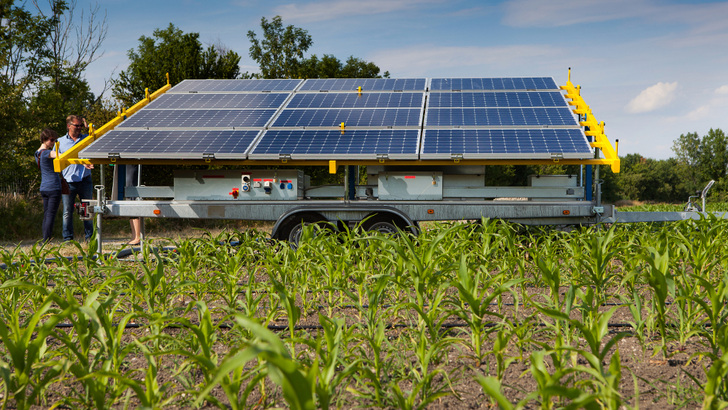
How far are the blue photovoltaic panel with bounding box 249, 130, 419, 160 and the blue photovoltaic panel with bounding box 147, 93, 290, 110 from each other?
1611mm

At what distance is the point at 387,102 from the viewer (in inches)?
368

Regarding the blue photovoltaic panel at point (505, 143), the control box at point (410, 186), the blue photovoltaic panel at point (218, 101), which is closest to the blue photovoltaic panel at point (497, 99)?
the blue photovoltaic panel at point (505, 143)

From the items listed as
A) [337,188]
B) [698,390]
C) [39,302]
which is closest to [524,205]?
[337,188]

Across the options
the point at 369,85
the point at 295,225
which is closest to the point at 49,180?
the point at 295,225

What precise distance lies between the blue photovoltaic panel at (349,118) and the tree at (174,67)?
40.7 feet

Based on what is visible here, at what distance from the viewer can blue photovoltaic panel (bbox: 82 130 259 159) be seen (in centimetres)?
743

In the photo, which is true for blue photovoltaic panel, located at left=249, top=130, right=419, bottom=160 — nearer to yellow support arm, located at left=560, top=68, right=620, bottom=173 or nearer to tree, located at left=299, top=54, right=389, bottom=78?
yellow support arm, located at left=560, top=68, right=620, bottom=173

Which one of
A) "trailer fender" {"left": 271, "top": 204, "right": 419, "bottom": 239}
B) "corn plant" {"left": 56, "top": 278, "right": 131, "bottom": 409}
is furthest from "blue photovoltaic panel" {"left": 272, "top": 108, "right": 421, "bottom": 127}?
"corn plant" {"left": 56, "top": 278, "right": 131, "bottom": 409}

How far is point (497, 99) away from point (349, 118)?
2.76 meters

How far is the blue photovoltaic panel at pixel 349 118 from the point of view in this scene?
839cm

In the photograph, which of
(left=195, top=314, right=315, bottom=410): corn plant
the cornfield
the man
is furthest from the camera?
the man

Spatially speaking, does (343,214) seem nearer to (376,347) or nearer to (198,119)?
(198,119)

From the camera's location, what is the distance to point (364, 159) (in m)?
7.34

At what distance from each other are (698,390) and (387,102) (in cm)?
731
